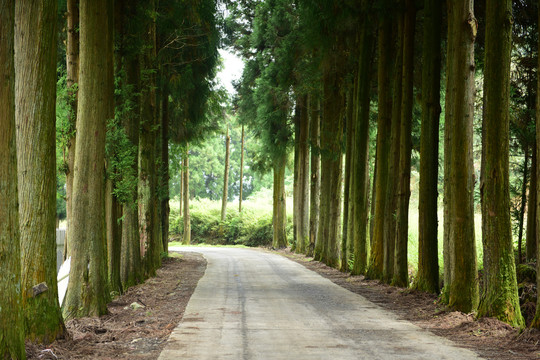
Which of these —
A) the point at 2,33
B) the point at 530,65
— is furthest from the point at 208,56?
the point at 2,33

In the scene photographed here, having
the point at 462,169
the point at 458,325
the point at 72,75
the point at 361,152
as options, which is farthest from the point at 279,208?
the point at 458,325

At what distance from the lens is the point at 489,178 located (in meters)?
8.70

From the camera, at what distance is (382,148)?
50.9 feet

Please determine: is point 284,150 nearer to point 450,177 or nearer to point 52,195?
point 450,177

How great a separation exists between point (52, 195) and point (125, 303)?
4934mm

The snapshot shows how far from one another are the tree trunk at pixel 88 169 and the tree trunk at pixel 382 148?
8104 millimetres

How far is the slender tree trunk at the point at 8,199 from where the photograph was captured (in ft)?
17.6

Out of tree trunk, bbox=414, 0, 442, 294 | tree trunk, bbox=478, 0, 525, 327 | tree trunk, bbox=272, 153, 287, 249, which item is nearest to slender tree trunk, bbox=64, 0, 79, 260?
tree trunk, bbox=414, 0, 442, 294

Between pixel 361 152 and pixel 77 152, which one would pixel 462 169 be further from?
pixel 361 152

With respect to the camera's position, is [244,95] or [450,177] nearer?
[450,177]

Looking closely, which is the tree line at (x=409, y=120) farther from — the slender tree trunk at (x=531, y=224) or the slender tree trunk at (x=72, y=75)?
the slender tree trunk at (x=72, y=75)

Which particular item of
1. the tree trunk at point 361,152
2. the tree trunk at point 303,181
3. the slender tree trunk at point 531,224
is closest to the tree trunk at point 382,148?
the tree trunk at point 361,152

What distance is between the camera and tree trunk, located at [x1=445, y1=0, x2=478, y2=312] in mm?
9922

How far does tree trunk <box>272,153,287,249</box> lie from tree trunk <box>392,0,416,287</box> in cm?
1797
